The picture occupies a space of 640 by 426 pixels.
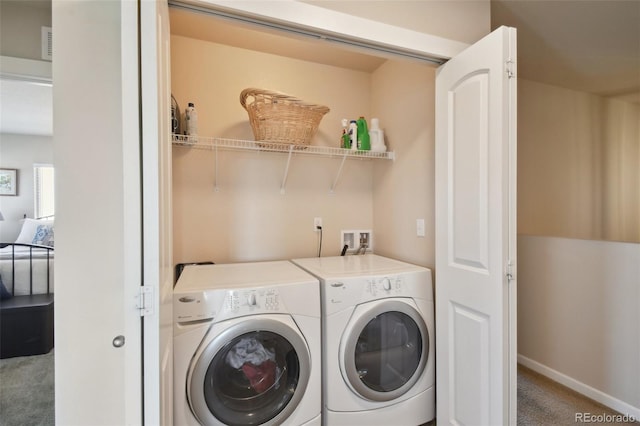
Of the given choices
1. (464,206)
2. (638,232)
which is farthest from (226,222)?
(638,232)

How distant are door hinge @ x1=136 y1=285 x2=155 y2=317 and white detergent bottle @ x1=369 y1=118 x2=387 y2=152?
5.95 feet

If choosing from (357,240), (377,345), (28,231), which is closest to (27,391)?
(28,231)

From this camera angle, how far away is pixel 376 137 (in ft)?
7.44

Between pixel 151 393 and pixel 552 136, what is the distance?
3.78 metres

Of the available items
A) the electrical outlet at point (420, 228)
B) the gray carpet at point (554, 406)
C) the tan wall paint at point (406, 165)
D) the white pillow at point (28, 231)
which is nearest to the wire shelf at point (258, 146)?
the tan wall paint at point (406, 165)

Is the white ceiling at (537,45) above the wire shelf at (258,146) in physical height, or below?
above

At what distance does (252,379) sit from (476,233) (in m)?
1.23

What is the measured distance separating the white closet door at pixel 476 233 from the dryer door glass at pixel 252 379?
81 cm

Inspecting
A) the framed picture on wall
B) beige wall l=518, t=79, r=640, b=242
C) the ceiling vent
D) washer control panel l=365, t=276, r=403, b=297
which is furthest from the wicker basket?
beige wall l=518, t=79, r=640, b=242

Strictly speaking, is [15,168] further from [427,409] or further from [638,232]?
[638,232]

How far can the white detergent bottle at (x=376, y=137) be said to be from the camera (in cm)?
225

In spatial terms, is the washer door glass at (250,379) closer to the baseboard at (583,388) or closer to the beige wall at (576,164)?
the baseboard at (583,388)

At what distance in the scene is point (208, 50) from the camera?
2.05m

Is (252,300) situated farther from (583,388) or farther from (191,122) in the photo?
(583,388)
